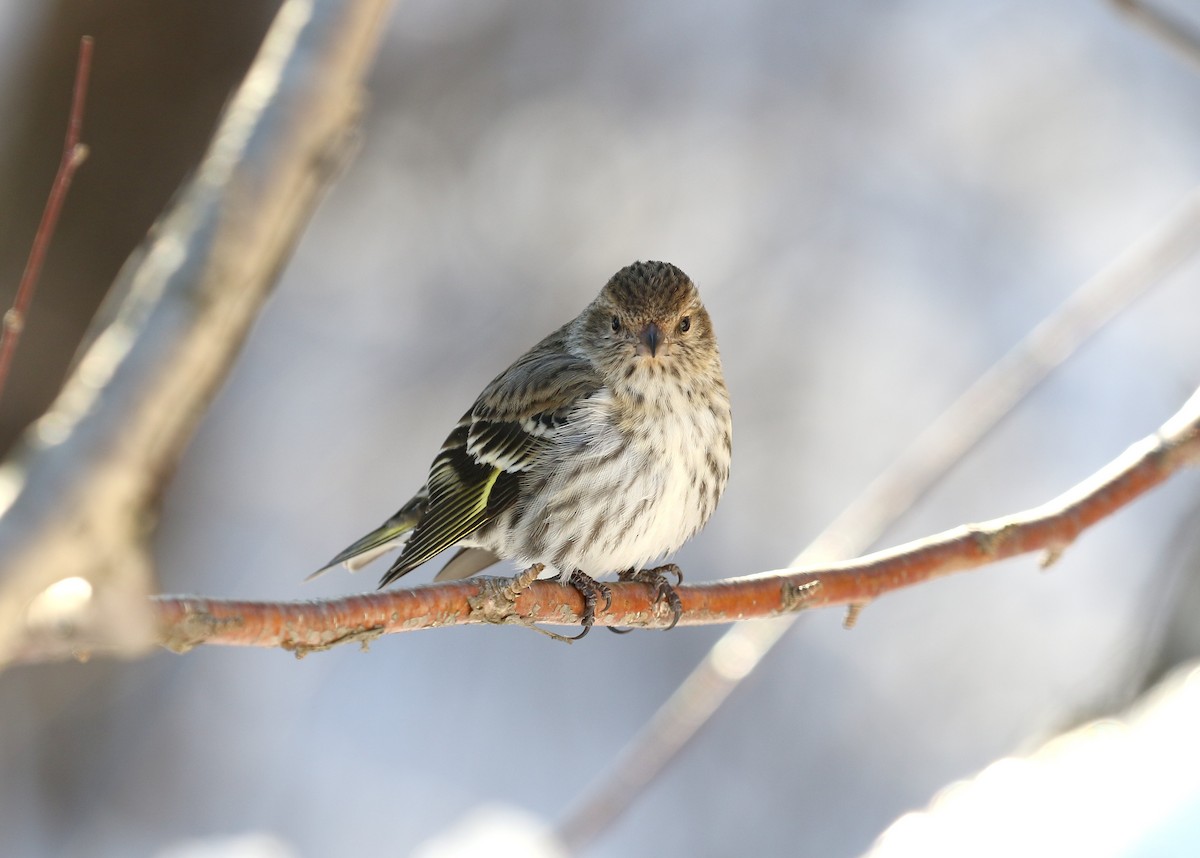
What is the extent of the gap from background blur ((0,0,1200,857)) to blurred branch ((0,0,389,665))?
522cm

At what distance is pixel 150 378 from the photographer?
36.8 inches

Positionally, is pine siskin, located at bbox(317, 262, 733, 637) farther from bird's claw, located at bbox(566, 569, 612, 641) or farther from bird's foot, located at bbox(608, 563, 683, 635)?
bird's claw, located at bbox(566, 569, 612, 641)

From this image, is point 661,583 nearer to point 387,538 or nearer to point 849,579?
point 849,579

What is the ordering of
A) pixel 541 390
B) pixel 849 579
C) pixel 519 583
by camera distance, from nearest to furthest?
pixel 519 583 → pixel 849 579 → pixel 541 390

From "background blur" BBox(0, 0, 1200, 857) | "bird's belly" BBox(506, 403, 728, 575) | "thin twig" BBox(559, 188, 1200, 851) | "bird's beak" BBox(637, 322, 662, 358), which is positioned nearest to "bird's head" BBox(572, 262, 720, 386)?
"bird's beak" BBox(637, 322, 662, 358)

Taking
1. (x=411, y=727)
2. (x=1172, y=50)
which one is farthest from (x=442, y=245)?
(x=1172, y=50)

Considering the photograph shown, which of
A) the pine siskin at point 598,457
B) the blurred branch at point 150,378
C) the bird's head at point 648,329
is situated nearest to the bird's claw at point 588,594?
the pine siskin at point 598,457

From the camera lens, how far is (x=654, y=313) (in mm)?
3262

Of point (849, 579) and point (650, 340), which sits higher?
point (650, 340)

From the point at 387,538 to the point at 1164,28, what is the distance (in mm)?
2181

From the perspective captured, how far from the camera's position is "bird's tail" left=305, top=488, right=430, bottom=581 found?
10.6 feet

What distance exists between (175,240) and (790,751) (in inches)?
226

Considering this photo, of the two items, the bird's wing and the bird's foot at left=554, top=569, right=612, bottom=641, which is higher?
the bird's wing

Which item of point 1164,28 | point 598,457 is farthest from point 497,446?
point 1164,28
